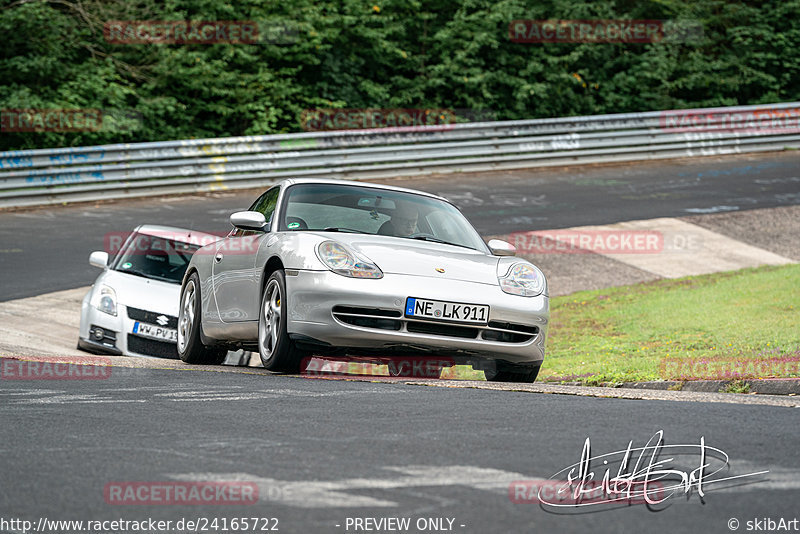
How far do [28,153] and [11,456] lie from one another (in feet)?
54.1

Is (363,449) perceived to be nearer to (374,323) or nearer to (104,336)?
(374,323)

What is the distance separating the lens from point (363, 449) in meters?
4.52

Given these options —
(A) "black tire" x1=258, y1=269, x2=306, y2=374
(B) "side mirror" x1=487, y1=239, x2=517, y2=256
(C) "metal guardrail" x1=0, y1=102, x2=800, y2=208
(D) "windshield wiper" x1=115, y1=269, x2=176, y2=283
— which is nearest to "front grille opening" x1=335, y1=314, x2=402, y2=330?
(A) "black tire" x1=258, y1=269, x2=306, y2=374

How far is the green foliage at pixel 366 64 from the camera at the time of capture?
76.9 ft

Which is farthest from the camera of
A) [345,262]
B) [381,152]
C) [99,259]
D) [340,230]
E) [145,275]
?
[381,152]

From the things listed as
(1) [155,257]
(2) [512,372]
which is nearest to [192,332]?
(1) [155,257]

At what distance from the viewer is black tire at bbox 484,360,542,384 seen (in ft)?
25.8

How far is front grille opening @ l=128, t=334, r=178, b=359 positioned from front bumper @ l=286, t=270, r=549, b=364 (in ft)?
13.0

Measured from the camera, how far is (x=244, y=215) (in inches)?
321

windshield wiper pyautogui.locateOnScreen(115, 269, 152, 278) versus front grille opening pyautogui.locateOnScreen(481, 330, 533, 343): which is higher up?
front grille opening pyautogui.locateOnScreen(481, 330, 533, 343)

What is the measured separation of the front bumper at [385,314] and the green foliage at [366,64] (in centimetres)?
1684

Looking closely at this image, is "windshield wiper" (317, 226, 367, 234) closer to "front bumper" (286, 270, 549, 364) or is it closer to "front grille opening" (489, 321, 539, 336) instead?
"front bumper" (286, 270, 549, 364)

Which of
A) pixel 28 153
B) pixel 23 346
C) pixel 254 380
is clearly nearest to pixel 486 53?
pixel 28 153

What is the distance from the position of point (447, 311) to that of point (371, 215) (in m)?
1.41
